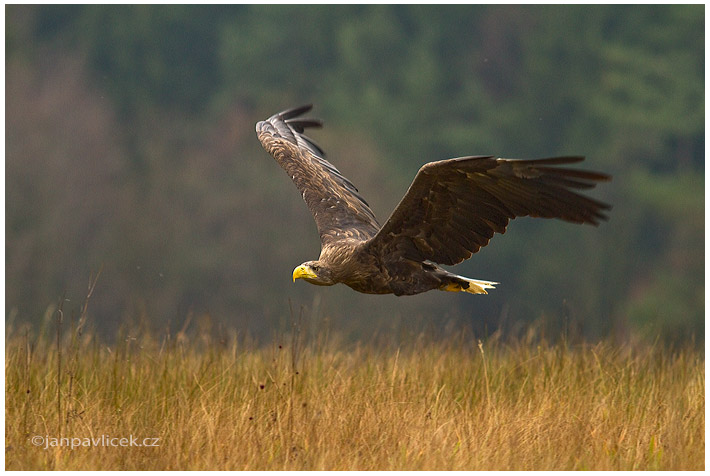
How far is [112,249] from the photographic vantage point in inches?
882

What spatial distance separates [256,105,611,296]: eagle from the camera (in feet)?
18.7

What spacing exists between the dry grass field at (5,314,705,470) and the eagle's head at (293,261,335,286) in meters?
0.35

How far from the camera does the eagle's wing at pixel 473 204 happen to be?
5.66 meters

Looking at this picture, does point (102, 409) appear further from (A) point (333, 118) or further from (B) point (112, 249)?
(A) point (333, 118)

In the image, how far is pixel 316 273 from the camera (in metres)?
6.43

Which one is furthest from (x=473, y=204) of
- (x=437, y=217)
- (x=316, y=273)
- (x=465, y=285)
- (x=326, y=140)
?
(x=326, y=140)

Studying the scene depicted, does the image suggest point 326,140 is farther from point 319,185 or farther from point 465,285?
point 465,285

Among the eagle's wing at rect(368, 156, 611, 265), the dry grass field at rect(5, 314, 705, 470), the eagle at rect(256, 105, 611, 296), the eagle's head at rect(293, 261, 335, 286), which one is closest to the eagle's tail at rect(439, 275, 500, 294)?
the eagle at rect(256, 105, 611, 296)

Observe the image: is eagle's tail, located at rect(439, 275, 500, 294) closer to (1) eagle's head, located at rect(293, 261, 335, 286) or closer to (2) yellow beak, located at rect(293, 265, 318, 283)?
(1) eagle's head, located at rect(293, 261, 335, 286)

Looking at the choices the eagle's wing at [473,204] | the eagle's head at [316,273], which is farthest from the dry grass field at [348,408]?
the eagle's wing at [473,204]

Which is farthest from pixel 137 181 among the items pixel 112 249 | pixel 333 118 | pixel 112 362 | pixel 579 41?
pixel 112 362

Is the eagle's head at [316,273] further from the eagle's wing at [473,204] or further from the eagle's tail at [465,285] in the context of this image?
the eagle's tail at [465,285]

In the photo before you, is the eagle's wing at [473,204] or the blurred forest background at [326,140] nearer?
the eagle's wing at [473,204]

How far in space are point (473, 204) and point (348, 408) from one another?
1339mm
